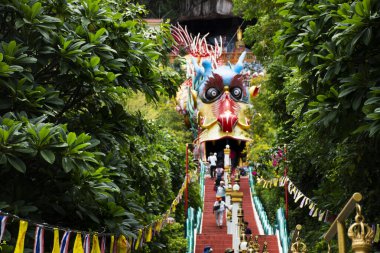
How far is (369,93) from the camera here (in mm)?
7871

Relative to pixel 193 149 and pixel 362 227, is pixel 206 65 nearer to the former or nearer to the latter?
pixel 193 149

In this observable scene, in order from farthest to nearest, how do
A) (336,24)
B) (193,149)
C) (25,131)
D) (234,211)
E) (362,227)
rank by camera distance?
(193,149) → (234,211) → (336,24) → (25,131) → (362,227)

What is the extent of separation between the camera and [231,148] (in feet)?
114

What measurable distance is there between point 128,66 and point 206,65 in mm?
25481

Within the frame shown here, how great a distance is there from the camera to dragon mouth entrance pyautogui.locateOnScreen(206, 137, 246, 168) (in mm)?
34219

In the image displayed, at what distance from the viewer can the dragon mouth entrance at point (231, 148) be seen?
34219 millimetres

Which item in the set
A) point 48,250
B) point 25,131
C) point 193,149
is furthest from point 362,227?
point 193,149

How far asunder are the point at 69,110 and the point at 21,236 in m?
2.85

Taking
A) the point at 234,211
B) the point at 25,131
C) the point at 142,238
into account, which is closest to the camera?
the point at 25,131

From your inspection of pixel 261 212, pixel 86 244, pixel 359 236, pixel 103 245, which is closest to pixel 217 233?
pixel 261 212

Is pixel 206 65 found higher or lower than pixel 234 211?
higher

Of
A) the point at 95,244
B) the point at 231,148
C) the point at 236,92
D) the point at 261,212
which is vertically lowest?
the point at 95,244

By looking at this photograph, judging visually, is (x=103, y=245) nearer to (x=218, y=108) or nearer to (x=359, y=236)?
(x=359, y=236)

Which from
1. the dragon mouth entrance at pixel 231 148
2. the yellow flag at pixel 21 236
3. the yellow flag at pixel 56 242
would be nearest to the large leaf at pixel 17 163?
the yellow flag at pixel 21 236
